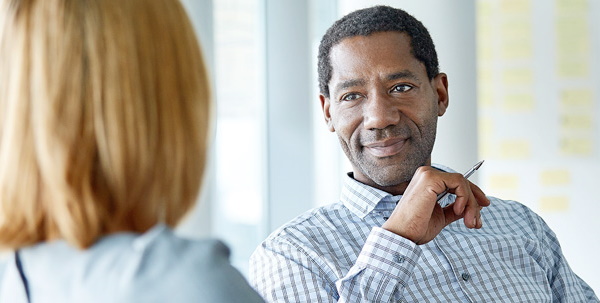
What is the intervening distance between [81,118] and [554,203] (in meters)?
3.15

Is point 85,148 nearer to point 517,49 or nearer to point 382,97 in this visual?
point 382,97

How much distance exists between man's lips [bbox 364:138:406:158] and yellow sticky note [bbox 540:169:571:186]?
195cm

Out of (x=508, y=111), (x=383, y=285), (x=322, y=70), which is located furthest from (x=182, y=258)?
(x=508, y=111)

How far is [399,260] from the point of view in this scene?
→ 61.7 inches

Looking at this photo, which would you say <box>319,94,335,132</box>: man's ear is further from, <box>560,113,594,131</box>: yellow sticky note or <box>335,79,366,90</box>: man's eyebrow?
<box>560,113,594,131</box>: yellow sticky note

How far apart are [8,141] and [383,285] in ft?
3.09

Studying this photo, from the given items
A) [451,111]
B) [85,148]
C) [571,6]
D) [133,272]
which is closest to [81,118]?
[85,148]

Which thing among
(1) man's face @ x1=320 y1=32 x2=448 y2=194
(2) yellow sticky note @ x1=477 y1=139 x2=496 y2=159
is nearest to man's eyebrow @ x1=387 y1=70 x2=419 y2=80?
(1) man's face @ x1=320 y1=32 x2=448 y2=194

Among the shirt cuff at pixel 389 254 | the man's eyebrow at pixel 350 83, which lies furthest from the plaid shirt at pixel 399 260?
the man's eyebrow at pixel 350 83

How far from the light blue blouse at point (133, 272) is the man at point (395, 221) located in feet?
2.62

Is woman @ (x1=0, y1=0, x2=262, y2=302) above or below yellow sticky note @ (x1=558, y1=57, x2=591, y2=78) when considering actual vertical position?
below

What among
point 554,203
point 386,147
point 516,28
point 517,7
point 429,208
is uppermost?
point 517,7

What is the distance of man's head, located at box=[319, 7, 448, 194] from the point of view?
1.88 metres

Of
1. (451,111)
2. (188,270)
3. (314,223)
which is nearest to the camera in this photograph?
(188,270)
